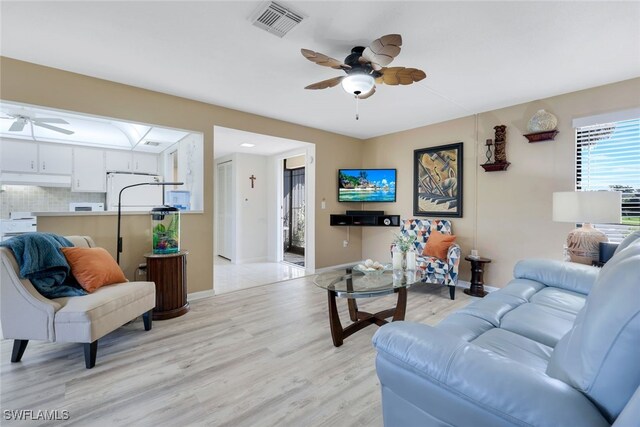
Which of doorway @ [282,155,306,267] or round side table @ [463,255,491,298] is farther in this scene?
doorway @ [282,155,306,267]

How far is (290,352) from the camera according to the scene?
2.23 meters

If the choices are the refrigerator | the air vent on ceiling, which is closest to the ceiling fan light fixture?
the air vent on ceiling

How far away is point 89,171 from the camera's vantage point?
16.5 feet

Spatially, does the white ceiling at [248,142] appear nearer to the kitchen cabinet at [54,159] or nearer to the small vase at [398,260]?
the kitchen cabinet at [54,159]

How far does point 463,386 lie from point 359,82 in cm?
219

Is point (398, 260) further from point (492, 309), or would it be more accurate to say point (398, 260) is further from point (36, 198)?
point (36, 198)

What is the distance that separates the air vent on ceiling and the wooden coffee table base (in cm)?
207

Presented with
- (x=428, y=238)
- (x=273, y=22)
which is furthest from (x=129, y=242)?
(x=428, y=238)

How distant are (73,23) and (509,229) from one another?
16.0 feet

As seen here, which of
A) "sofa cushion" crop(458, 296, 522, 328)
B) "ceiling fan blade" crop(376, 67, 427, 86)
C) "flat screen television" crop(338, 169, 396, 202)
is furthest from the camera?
"flat screen television" crop(338, 169, 396, 202)

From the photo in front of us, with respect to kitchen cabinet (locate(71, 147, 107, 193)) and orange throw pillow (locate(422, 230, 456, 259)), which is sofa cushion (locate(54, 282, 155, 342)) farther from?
kitchen cabinet (locate(71, 147, 107, 193))

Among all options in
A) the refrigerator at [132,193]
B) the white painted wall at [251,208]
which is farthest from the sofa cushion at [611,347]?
the refrigerator at [132,193]

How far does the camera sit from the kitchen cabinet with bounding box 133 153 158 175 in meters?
5.50

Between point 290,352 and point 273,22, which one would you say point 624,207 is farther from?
point 273,22
